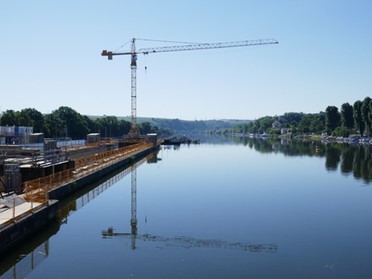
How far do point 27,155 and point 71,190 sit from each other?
13.4 feet

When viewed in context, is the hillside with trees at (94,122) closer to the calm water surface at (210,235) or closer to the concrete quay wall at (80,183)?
the concrete quay wall at (80,183)

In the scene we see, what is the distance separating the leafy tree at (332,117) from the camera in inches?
6491

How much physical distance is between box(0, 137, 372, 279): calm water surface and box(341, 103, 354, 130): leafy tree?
120 m

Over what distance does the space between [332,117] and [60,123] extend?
4282 inches

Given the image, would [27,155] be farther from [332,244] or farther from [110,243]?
[332,244]

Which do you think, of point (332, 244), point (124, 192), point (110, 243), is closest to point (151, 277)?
point (110, 243)

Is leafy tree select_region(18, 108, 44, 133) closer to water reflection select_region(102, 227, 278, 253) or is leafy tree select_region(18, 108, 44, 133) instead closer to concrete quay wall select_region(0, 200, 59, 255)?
concrete quay wall select_region(0, 200, 59, 255)

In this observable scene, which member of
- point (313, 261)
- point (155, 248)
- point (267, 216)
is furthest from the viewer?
point (267, 216)

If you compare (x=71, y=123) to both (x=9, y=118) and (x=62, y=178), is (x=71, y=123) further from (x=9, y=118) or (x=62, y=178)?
(x=62, y=178)

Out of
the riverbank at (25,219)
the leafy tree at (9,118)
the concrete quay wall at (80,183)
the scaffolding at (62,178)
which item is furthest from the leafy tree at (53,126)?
the riverbank at (25,219)

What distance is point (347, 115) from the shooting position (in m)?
152

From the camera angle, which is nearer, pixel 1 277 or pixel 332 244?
pixel 1 277

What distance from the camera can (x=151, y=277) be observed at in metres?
15.5

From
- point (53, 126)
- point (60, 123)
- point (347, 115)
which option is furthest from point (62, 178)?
point (347, 115)
